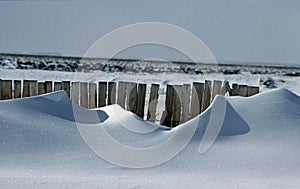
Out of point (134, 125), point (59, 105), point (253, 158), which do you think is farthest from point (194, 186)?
point (59, 105)

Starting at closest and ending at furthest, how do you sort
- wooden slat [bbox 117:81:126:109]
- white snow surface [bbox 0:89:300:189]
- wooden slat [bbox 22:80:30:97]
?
white snow surface [bbox 0:89:300:189] → wooden slat [bbox 117:81:126:109] → wooden slat [bbox 22:80:30:97]

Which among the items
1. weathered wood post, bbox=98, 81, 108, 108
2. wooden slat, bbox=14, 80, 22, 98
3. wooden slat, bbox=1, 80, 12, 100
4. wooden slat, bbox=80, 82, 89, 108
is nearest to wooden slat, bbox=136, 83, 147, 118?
weathered wood post, bbox=98, 81, 108, 108

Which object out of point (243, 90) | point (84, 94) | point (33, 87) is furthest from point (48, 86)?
point (243, 90)

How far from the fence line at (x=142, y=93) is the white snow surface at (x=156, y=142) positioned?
42.8 inches

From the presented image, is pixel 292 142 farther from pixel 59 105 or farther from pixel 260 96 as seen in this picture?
pixel 59 105

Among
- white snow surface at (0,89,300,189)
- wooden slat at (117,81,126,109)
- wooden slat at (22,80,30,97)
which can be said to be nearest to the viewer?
white snow surface at (0,89,300,189)

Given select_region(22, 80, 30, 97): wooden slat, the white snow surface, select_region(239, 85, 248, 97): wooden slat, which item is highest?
select_region(239, 85, 248, 97): wooden slat

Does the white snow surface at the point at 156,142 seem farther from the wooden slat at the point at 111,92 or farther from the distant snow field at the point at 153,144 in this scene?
the wooden slat at the point at 111,92

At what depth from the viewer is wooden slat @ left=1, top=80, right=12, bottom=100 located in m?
4.92

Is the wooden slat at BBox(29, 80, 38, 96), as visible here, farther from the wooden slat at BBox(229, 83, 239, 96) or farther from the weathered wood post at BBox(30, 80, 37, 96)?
the wooden slat at BBox(229, 83, 239, 96)

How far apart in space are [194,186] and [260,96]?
1726mm

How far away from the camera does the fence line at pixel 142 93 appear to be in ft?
16.1

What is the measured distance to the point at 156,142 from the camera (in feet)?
10.2

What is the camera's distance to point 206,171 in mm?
2598
